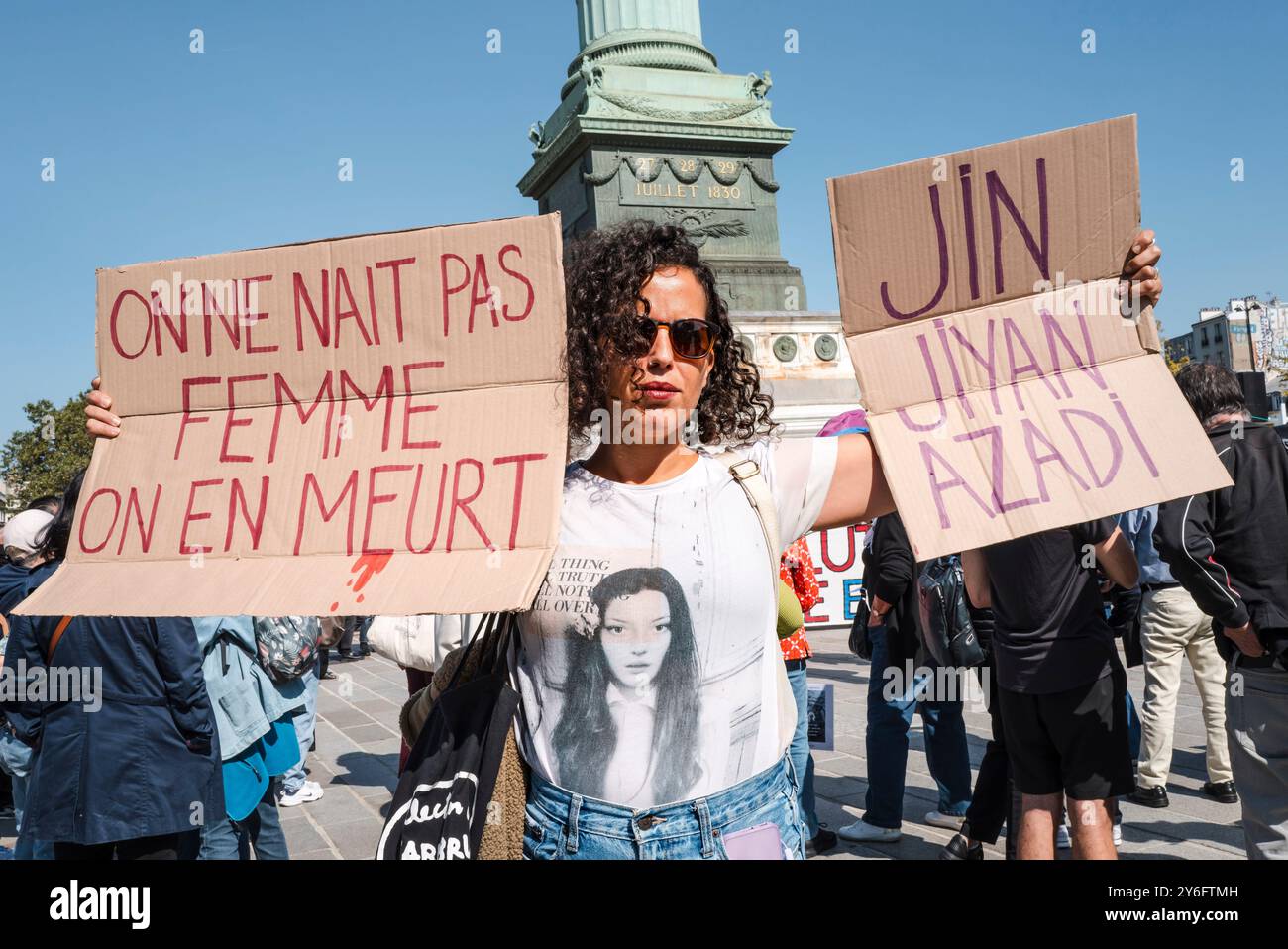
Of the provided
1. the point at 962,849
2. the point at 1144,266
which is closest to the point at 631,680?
the point at 1144,266

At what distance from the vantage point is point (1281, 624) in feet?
10.8

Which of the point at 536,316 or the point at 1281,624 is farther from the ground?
the point at 536,316

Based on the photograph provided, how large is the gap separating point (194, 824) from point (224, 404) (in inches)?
69.0

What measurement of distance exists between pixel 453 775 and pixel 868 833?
11.9 ft

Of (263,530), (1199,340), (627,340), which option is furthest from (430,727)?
(1199,340)

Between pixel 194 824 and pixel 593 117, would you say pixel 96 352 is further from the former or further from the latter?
pixel 593 117

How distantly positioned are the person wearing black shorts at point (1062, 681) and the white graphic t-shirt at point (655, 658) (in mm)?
1994

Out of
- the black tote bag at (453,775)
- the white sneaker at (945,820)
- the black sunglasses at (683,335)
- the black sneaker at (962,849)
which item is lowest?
the white sneaker at (945,820)

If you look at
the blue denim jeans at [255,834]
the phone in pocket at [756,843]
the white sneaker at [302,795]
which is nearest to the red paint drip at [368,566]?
the phone in pocket at [756,843]

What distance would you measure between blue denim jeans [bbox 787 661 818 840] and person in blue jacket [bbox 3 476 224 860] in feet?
8.12

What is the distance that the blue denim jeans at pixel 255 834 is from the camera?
3576 mm

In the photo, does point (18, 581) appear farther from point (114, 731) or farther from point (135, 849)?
point (135, 849)

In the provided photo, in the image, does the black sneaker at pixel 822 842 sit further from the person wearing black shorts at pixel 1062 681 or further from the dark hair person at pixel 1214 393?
the dark hair person at pixel 1214 393
